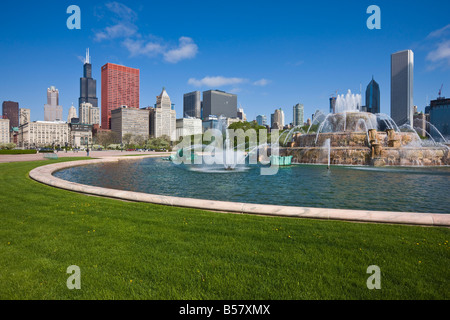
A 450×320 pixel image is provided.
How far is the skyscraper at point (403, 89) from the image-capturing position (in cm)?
12519

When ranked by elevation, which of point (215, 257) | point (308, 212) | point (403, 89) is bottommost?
point (215, 257)

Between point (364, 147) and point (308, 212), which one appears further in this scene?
point (364, 147)

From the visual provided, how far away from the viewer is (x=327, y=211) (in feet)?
21.3

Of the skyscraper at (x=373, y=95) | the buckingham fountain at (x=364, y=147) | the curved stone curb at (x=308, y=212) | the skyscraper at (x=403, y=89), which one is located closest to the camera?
the curved stone curb at (x=308, y=212)

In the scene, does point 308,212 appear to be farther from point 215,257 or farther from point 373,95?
point 373,95

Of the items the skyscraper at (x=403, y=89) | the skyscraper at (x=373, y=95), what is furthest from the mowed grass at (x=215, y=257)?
the skyscraper at (x=373, y=95)

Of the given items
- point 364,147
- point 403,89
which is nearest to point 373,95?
point 403,89

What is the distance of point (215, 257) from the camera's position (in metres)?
4.14

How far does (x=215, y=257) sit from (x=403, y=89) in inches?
6268

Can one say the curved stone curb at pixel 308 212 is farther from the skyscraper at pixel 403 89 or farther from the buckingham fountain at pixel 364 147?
the skyscraper at pixel 403 89

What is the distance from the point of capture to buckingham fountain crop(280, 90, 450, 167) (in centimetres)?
2365

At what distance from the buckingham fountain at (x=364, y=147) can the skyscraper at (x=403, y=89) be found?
110 meters

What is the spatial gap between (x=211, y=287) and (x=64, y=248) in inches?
113
